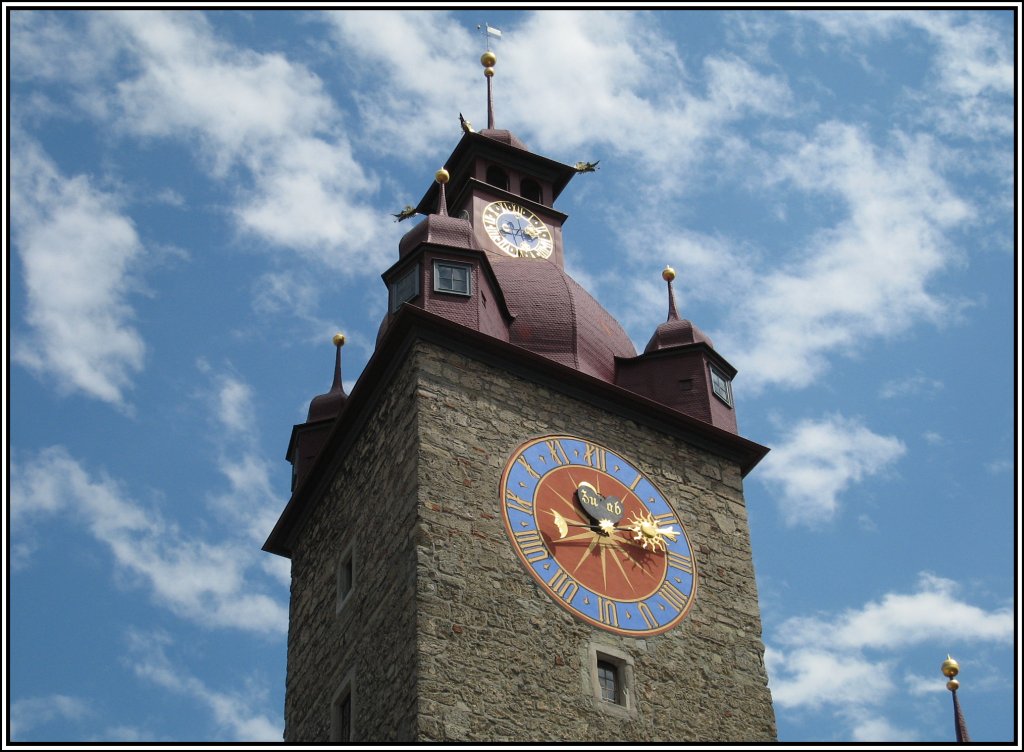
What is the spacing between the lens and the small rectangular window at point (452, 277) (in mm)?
21047

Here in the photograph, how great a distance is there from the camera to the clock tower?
1734cm

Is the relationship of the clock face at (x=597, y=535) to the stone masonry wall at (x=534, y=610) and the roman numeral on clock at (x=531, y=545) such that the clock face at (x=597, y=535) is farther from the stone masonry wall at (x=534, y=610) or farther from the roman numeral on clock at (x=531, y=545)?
the stone masonry wall at (x=534, y=610)

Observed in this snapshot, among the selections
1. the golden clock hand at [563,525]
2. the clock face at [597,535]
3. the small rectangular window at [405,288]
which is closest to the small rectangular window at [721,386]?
the clock face at [597,535]

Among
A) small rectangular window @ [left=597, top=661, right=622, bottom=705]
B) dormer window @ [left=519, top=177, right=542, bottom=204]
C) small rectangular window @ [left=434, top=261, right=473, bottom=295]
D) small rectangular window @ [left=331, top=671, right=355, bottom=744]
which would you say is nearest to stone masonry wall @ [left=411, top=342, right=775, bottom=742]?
small rectangular window @ [left=597, top=661, right=622, bottom=705]

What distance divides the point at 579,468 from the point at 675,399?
2.70m

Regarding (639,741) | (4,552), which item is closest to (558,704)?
(639,741)

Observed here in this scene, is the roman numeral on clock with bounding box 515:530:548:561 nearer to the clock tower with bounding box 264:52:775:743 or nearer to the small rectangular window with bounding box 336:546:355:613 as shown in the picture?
the clock tower with bounding box 264:52:775:743

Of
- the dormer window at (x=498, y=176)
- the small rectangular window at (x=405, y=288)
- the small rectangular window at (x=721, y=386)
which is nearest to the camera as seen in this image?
the small rectangular window at (x=405, y=288)

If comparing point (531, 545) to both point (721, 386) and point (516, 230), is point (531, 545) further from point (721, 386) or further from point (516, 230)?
point (516, 230)

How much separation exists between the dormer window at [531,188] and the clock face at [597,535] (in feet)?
24.9

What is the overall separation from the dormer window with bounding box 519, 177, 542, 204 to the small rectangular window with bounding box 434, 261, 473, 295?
574cm

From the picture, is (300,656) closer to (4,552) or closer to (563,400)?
(563,400)

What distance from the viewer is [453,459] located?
61.7 ft

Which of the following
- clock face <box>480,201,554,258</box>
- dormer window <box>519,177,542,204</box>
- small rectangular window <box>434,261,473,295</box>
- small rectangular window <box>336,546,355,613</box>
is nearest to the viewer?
small rectangular window <box>336,546,355,613</box>
